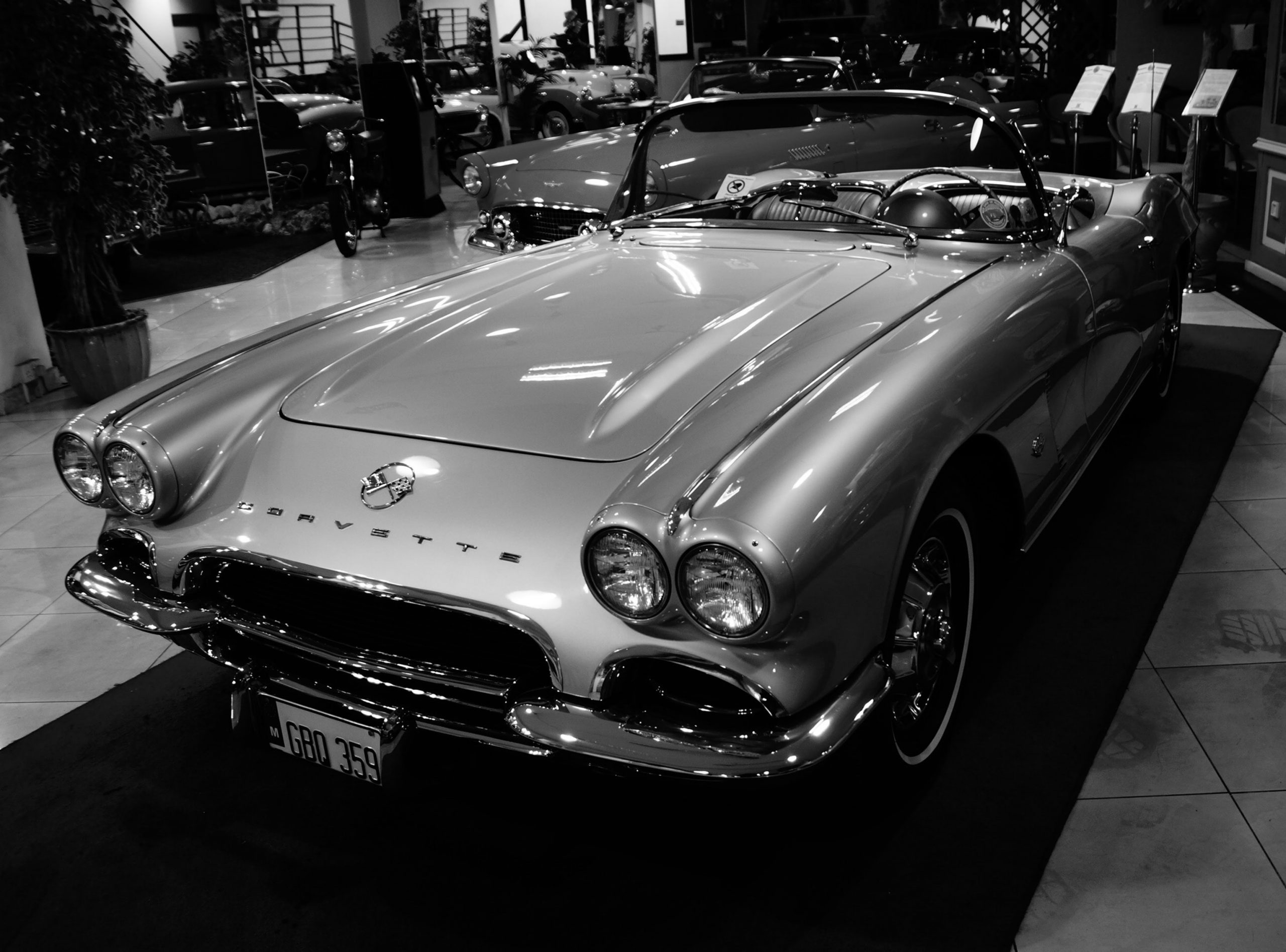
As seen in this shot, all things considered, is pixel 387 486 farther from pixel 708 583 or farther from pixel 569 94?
pixel 569 94

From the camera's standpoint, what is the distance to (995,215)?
8.76 feet

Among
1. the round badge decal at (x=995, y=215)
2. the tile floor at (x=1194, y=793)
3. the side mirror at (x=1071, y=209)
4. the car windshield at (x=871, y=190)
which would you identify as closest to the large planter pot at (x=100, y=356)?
the car windshield at (x=871, y=190)

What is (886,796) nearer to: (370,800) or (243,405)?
(370,800)

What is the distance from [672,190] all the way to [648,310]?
3.09 metres

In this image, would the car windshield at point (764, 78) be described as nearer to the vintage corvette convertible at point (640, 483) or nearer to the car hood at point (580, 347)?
the vintage corvette convertible at point (640, 483)

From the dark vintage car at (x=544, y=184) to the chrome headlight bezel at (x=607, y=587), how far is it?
13.2ft

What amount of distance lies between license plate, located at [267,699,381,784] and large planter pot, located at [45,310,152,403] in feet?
11.7

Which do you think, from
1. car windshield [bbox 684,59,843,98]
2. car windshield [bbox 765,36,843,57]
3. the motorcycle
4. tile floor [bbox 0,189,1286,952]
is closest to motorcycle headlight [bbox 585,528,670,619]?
tile floor [bbox 0,189,1286,952]

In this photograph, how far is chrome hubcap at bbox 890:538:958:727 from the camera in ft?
6.31

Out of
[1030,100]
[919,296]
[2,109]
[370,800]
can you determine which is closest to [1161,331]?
[919,296]

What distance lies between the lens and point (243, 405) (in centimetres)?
220

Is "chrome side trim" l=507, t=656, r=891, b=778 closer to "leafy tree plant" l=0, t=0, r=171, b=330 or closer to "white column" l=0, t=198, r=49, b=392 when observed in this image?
"leafy tree plant" l=0, t=0, r=171, b=330

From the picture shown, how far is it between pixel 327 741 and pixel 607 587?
1.98ft

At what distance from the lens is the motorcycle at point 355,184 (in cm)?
841
